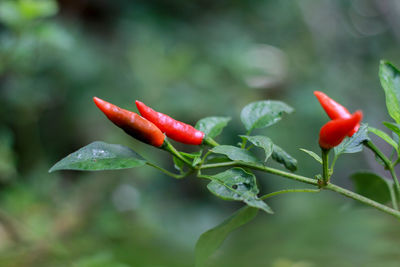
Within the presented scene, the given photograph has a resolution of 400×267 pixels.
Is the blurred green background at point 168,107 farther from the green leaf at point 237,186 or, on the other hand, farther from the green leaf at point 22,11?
the green leaf at point 237,186

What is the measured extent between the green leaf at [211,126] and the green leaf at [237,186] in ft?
0.39

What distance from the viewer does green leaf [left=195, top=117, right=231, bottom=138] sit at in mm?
593

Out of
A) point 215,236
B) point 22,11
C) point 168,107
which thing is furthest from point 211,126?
point 168,107

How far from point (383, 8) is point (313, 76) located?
4.04 feet

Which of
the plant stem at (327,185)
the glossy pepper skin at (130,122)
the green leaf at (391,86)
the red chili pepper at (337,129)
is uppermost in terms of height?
the glossy pepper skin at (130,122)

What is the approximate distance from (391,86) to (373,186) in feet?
0.57

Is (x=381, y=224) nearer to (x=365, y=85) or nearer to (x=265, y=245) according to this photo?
(x=265, y=245)

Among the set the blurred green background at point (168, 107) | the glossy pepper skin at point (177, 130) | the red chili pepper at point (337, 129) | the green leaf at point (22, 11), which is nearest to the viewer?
the red chili pepper at point (337, 129)

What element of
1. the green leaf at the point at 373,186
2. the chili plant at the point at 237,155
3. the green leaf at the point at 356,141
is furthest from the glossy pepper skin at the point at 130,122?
the green leaf at the point at 373,186

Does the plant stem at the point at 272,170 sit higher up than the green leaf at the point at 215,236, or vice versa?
the plant stem at the point at 272,170

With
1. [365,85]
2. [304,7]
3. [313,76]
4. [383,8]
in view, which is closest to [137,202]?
[313,76]

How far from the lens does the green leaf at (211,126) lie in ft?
1.94

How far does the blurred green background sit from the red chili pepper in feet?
0.72

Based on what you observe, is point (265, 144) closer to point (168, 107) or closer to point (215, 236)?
point (215, 236)
